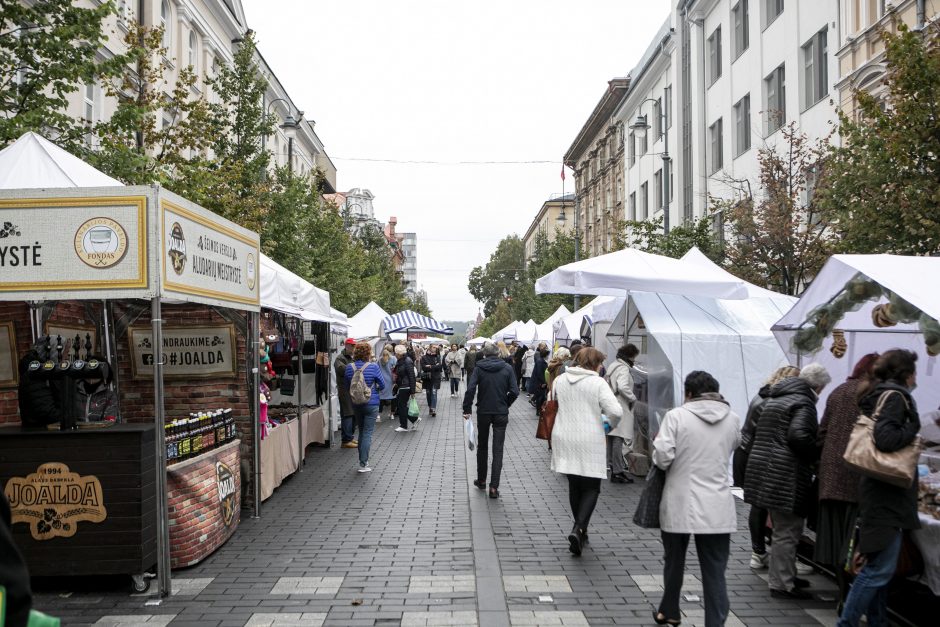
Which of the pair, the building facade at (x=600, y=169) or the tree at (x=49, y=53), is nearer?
the tree at (x=49, y=53)

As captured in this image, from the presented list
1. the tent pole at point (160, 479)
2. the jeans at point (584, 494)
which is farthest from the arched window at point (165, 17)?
the jeans at point (584, 494)

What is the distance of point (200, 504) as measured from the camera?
24.0 feet

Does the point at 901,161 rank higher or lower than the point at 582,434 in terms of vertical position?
higher

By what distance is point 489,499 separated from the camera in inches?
404

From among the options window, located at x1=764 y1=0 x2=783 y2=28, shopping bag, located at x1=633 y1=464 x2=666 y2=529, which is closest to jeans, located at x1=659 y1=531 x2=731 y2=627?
shopping bag, located at x1=633 y1=464 x2=666 y2=529

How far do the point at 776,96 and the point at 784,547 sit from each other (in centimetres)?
2232

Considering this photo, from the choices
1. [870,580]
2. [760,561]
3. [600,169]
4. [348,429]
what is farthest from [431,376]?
[600,169]

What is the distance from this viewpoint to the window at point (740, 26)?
28.3m

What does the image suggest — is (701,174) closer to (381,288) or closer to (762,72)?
(762,72)

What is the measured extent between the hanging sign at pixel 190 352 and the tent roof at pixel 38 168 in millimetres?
2364

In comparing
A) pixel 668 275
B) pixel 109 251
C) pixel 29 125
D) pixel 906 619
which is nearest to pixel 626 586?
pixel 906 619

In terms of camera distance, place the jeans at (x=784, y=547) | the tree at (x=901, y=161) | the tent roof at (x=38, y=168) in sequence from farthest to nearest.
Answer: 1. the tree at (x=901, y=161)
2. the tent roof at (x=38, y=168)
3. the jeans at (x=784, y=547)

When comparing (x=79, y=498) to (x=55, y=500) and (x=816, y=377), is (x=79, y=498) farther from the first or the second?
(x=816, y=377)

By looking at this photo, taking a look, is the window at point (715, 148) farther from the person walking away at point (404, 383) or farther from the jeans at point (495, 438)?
the jeans at point (495, 438)
